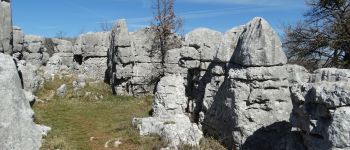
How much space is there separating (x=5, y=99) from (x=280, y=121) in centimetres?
749

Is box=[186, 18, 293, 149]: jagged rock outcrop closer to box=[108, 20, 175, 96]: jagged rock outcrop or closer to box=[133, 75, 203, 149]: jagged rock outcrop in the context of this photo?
box=[133, 75, 203, 149]: jagged rock outcrop

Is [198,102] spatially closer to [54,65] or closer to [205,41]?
[205,41]

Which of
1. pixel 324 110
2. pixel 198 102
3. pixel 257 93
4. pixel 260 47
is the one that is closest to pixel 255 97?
pixel 257 93

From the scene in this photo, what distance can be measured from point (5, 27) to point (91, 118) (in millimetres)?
8582

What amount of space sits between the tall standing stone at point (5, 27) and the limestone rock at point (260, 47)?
22.5 feet

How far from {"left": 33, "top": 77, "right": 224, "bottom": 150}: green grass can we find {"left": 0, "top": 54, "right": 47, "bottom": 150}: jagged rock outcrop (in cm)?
237

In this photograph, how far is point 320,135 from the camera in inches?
337

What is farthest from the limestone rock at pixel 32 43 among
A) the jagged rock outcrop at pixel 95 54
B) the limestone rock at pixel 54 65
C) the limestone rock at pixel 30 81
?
the limestone rock at pixel 30 81

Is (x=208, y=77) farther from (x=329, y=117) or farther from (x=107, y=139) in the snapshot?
(x=329, y=117)

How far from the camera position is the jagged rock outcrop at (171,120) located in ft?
47.6

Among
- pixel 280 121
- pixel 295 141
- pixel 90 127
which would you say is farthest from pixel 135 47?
pixel 295 141

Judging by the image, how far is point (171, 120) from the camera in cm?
1717

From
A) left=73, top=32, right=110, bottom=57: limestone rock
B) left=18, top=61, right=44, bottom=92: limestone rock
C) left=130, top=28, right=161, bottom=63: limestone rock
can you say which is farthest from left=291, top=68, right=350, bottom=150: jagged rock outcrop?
left=73, top=32, right=110, bottom=57: limestone rock

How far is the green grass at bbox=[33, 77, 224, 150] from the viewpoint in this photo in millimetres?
15016
